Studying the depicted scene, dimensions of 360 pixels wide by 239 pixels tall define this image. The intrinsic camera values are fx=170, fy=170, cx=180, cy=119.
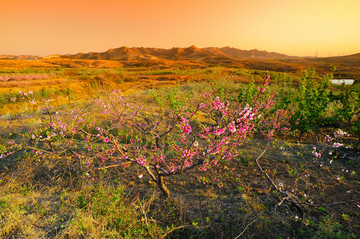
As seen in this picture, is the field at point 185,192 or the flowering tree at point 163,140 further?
the flowering tree at point 163,140

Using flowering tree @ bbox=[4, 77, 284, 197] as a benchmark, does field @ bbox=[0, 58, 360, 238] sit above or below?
below

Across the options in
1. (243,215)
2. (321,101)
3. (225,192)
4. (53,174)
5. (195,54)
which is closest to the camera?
(243,215)

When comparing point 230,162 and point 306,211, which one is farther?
point 230,162

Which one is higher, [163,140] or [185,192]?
[163,140]

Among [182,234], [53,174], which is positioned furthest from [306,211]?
[53,174]

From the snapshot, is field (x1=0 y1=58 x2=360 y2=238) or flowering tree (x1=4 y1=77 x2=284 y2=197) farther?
flowering tree (x1=4 y1=77 x2=284 y2=197)

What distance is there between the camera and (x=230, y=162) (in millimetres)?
5789

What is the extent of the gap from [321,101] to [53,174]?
33.8 feet

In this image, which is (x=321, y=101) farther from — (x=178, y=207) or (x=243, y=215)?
(x=178, y=207)

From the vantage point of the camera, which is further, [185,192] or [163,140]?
[163,140]

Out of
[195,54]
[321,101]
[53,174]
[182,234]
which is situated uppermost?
[195,54]

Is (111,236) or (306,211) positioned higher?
(111,236)

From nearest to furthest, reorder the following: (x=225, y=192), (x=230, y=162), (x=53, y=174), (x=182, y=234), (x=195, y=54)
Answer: (x=182, y=234), (x=225, y=192), (x=53, y=174), (x=230, y=162), (x=195, y=54)

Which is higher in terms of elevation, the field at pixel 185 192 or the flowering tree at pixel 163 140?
the flowering tree at pixel 163 140
